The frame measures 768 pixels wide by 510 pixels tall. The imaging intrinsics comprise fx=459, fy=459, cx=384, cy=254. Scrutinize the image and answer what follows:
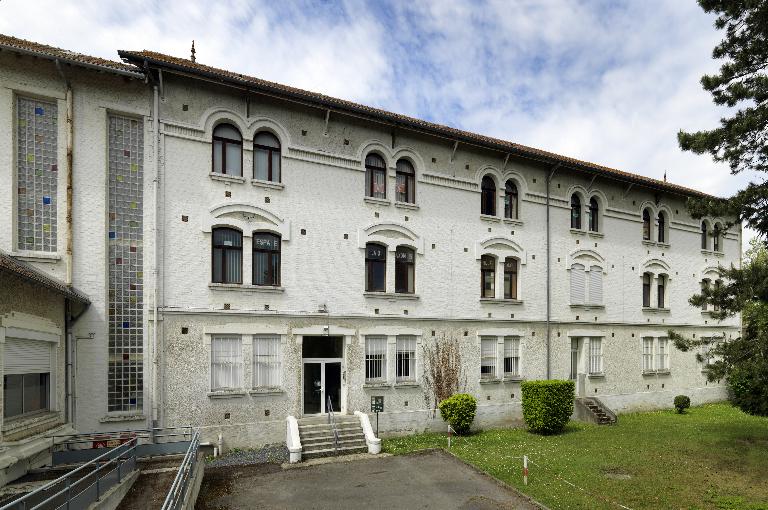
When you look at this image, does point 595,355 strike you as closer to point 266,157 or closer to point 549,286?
point 549,286

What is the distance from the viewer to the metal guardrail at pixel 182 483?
25.9 feet

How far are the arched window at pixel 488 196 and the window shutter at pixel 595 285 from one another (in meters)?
6.23

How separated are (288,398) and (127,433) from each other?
15.9ft

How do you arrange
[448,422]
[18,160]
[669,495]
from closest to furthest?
[669,495] < [18,160] < [448,422]

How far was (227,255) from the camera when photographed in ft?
50.5

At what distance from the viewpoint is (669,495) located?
11.5 m

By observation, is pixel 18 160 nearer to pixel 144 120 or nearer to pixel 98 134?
pixel 98 134

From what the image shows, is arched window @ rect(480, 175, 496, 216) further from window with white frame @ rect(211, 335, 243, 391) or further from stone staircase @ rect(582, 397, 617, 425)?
window with white frame @ rect(211, 335, 243, 391)

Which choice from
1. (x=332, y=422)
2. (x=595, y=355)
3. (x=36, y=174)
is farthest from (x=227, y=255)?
(x=595, y=355)

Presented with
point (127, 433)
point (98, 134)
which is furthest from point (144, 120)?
point (127, 433)

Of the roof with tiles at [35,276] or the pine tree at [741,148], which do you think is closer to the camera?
the roof with tiles at [35,276]

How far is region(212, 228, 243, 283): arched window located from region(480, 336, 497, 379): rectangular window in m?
10.3

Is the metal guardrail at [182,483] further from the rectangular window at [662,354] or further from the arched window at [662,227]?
the arched window at [662,227]

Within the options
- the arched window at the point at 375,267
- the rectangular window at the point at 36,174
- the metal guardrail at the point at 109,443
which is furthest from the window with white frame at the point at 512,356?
the rectangular window at the point at 36,174
